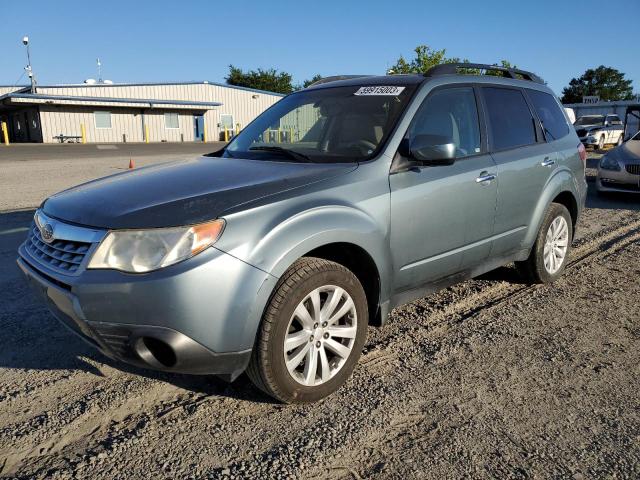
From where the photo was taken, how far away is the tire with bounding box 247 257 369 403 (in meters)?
2.54

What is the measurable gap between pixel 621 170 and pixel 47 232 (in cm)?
969

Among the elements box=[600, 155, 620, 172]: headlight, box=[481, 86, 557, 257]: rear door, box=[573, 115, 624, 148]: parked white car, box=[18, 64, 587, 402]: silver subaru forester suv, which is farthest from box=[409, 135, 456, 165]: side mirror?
box=[573, 115, 624, 148]: parked white car

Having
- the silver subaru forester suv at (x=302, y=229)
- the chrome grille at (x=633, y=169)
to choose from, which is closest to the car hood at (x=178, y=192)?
the silver subaru forester suv at (x=302, y=229)

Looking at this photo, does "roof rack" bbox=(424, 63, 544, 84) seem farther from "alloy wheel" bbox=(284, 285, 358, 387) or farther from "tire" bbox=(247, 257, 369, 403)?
"alloy wheel" bbox=(284, 285, 358, 387)

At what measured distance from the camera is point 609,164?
965 centimetres

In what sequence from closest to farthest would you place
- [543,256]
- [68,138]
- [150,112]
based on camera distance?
[543,256] → [68,138] → [150,112]

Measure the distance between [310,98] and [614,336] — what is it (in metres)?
2.86

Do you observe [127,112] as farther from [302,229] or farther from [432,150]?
[302,229]

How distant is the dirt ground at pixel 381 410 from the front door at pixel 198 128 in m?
42.0

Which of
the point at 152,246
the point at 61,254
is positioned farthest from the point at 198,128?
the point at 152,246

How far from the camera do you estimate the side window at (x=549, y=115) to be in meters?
4.62

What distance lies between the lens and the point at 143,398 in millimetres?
2844

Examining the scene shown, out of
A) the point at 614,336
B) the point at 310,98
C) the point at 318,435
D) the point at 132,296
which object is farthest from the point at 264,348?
the point at 614,336

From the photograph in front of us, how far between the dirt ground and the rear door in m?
0.69
